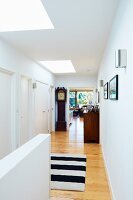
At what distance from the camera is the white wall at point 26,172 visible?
120 centimetres

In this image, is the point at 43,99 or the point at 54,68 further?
the point at 54,68

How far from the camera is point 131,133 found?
154cm

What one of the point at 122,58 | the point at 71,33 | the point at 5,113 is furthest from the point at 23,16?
the point at 5,113

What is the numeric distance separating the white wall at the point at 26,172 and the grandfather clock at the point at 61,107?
6.01 metres

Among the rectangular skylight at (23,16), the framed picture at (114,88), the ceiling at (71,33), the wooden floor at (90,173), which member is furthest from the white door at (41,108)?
the framed picture at (114,88)

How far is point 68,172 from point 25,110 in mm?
2065

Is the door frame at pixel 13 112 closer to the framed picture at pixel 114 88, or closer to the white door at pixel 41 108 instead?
the white door at pixel 41 108

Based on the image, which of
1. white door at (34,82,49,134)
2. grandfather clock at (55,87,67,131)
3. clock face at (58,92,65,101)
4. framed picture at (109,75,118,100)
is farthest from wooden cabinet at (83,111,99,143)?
framed picture at (109,75,118,100)

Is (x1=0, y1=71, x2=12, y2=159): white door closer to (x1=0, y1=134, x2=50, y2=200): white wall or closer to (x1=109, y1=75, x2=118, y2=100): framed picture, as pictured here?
(x1=0, y1=134, x2=50, y2=200): white wall

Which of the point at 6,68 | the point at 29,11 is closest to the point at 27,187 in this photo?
the point at 29,11

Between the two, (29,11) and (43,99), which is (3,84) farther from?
(43,99)

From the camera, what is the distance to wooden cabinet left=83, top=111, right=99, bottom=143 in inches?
239

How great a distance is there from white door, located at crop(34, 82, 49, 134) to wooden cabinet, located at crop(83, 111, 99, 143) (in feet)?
4.65

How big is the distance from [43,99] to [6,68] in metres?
2.93
